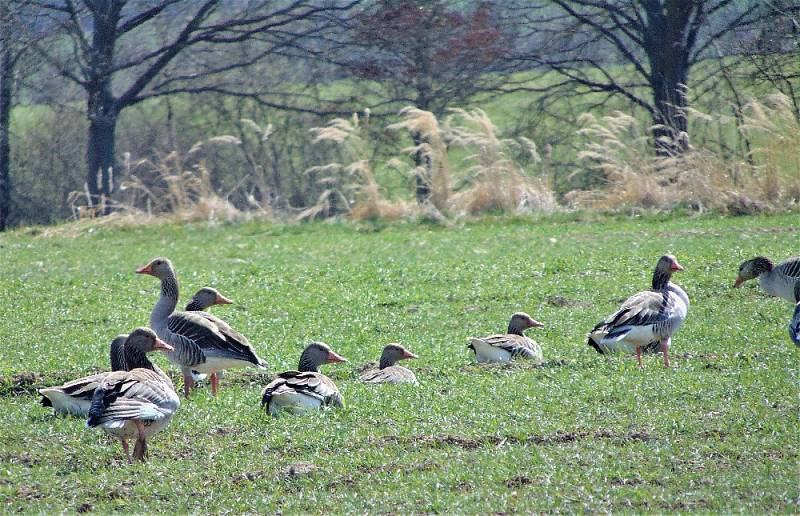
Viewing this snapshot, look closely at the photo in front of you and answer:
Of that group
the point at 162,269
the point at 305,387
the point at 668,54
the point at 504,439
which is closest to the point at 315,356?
the point at 305,387

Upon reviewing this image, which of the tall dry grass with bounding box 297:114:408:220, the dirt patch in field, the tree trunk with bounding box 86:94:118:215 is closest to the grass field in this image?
the dirt patch in field

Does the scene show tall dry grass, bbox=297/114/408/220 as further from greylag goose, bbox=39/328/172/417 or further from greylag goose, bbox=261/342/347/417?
greylag goose, bbox=39/328/172/417

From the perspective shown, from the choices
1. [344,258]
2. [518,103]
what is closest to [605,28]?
[518,103]

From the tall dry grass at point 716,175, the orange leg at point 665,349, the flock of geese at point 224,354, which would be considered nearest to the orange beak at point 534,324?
the flock of geese at point 224,354

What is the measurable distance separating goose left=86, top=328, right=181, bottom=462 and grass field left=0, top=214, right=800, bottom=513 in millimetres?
205

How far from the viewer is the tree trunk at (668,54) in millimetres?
24438

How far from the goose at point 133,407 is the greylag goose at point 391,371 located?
2.39 metres

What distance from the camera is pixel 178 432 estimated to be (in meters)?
7.60

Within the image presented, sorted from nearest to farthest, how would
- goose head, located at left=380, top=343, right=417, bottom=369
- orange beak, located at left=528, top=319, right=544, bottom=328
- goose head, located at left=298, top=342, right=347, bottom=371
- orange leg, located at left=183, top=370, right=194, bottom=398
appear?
1. orange leg, located at left=183, top=370, right=194, bottom=398
2. goose head, located at left=298, top=342, right=347, bottom=371
3. goose head, located at left=380, top=343, right=417, bottom=369
4. orange beak, located at left=528, top=319, right=544, bottom=328

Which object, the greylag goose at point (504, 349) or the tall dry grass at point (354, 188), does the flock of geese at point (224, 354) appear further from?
the tall dry grass at point (354, 188)

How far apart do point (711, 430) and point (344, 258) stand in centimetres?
1056

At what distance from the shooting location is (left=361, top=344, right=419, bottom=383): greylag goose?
9.19 metres

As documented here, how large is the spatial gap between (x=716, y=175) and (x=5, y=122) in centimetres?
1619

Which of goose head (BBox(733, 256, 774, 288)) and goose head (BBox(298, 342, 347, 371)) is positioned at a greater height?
goose head (BBox(733, 256, 774, 288))
